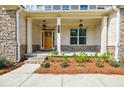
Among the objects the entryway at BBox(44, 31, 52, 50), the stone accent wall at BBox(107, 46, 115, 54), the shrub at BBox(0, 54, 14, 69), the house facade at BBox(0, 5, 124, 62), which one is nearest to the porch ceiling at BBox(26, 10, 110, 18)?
the house facade at BBox(0, 5, 124, 62)

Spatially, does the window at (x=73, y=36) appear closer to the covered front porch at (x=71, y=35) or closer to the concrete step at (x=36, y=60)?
the covered front porch at (x=71, y=35)

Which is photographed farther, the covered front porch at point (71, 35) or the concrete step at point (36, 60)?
the covered front porch at point (71, 35)

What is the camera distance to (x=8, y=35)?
13805mm

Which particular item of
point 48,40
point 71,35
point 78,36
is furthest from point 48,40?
point 78,36

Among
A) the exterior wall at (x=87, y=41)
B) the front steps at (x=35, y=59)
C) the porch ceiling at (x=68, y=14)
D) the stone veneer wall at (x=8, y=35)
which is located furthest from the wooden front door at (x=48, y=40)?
the stone veneer wall at (x=8, y=35)

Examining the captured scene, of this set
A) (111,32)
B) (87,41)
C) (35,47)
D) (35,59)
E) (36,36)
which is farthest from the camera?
(87,41)

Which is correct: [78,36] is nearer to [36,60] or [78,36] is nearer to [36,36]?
[36,36]

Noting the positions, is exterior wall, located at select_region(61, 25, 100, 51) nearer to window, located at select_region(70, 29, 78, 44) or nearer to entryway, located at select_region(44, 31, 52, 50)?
window, located at select_region(70, 29, 78, 44)

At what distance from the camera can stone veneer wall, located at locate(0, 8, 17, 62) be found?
1375cm

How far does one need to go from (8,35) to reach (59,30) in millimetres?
4354

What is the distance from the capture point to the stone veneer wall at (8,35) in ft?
45.1
